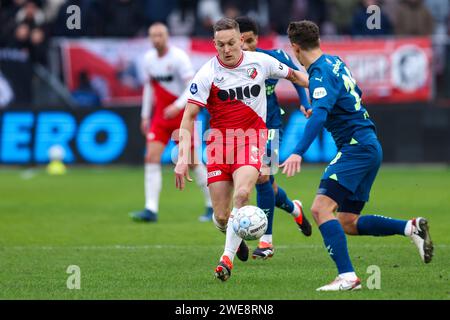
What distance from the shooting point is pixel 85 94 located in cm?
2269

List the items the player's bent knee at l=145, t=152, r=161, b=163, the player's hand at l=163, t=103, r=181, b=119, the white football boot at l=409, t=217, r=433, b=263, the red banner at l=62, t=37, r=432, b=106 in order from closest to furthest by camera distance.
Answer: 1. the white football boot at l=409, t=217, r=433, b=263
2. the player's hand at l=163, t=103, r=181, b=119
3. the player's bent knee at l=145, t=152, r=161, b=163
4. the red banner at l=62, t=37, r=432, b=106

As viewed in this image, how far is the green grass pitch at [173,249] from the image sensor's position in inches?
331

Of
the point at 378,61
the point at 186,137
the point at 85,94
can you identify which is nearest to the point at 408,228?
the point at 186,137

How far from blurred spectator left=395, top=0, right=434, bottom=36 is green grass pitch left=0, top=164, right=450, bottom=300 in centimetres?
504

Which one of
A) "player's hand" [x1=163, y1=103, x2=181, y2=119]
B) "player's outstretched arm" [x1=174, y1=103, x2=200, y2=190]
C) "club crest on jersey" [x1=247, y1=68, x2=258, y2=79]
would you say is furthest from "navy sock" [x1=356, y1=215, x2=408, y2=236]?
"player's hand" [x1=163, y1=103, x2=181, y2=119]

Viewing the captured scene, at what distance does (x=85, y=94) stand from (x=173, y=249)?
12.0m

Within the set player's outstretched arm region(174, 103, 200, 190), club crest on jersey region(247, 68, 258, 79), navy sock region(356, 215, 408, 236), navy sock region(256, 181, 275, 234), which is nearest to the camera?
navy sock region(356, 215, 408, 236)

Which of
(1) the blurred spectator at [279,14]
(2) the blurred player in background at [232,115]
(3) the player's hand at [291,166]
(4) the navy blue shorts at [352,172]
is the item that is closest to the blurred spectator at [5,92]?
(1) the blurred spectator at [279,14]

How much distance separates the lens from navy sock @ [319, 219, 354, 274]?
8.31 m

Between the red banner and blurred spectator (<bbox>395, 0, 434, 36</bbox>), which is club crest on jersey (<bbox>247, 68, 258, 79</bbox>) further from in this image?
blurred spectator (<bbox>395, 0, 434, 36</bbox>)
